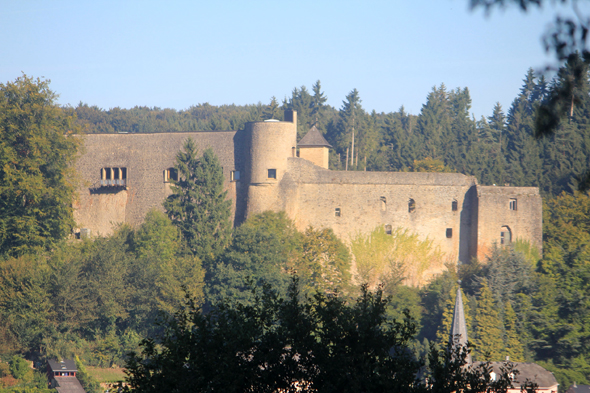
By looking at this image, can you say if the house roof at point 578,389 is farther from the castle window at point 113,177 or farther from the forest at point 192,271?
the castle window at point 113,177

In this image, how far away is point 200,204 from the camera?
44.2m

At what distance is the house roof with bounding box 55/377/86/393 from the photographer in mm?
35622

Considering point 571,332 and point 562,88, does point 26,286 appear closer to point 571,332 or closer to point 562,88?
point 571,332

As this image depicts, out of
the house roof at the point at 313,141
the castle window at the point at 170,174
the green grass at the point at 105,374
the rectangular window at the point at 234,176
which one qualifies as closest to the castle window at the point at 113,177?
the castle window at the point at 170,174

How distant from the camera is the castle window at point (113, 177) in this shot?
45.1 metres

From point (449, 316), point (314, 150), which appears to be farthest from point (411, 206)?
point (314, 150)

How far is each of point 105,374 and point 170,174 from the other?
11.9 meters

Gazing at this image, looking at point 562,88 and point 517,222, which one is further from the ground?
point 562,88

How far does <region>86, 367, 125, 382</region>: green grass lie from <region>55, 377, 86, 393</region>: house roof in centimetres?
159

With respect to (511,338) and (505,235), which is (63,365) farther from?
(505,235)

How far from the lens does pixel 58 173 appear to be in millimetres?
42969

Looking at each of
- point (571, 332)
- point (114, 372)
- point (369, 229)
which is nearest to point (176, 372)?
point (114, 372)

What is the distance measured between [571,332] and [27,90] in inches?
1266

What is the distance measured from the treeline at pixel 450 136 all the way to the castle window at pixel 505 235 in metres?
7.32
